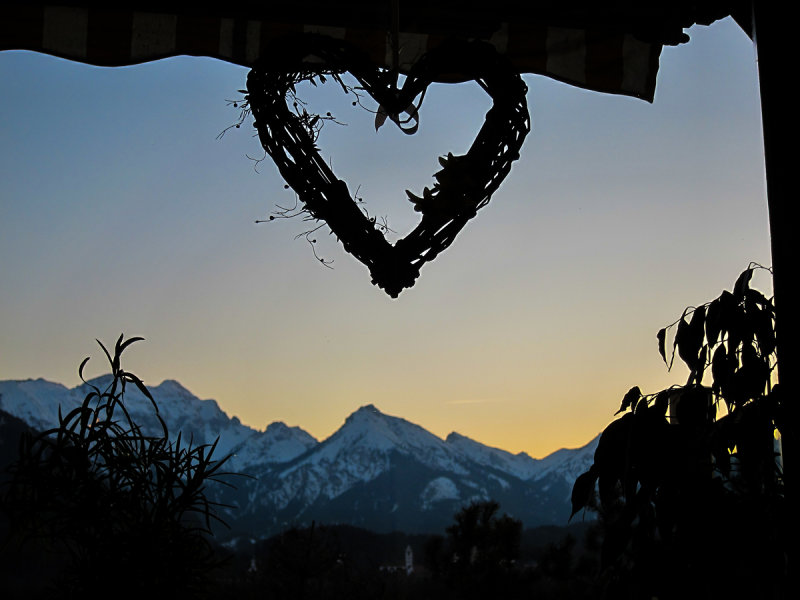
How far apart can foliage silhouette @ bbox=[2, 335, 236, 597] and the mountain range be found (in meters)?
5.18

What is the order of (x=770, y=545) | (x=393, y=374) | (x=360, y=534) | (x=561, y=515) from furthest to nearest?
(x=561, y=515) → (x=360, y=534) → (x=393, y=374) → (x=770, y=545)

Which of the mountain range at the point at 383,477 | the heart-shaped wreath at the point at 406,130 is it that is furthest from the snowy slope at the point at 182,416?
the heart-shaped wreath at the point at 406,130

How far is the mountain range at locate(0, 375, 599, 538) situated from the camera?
22.9 feet

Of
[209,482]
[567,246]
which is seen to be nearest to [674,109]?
[567,246]

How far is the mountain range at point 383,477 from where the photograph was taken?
699 cm

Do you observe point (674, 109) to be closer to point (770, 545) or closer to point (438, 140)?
point (438, 140)

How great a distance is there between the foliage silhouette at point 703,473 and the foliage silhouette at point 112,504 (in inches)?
27.6

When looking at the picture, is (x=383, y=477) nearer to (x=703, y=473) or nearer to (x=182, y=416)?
(x=703, y=473)

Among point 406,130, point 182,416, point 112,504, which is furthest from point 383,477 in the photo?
point 182,416

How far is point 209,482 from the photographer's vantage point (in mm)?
984

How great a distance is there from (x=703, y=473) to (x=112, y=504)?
0.91 meters

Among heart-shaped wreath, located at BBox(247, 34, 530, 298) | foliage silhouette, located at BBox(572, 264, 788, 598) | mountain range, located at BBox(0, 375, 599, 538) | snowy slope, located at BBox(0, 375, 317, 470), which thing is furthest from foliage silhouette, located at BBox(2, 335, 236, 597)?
mountain range, located at BBox(0, 375, 599, 538)

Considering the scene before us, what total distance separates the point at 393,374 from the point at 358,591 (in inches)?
66.7

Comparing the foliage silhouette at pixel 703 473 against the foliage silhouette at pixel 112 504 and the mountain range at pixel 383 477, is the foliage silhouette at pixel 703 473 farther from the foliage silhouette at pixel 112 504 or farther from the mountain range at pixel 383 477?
the mountain range at pixel 383 477
